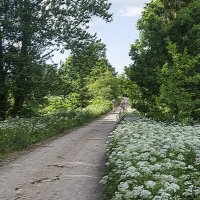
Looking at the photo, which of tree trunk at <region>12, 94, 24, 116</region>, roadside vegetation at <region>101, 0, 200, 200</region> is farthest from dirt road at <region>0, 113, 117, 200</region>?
tree trunk at <region>12, 94, 24, 116</region>

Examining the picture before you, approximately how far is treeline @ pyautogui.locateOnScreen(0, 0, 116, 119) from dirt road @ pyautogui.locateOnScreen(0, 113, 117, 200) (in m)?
11.7

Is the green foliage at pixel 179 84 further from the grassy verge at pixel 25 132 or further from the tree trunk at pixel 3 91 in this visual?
the tree trunk at pixel 3 91

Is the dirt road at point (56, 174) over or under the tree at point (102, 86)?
under

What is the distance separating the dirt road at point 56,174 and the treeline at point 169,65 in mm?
5873

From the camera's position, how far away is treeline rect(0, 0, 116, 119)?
92.4 feet

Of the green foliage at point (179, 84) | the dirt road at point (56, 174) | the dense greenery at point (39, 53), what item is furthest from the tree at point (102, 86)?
the dirt road at point (56, 174)

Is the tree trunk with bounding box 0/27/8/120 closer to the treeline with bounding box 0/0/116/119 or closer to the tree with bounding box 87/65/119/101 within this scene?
the treeline with bounding box 0/0/116/119

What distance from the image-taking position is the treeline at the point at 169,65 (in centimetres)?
2103

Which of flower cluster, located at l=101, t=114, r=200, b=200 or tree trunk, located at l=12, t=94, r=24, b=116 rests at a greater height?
tree trunk, located at l=12, t=94, r=24, b=116

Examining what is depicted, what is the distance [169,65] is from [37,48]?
37.7 feet

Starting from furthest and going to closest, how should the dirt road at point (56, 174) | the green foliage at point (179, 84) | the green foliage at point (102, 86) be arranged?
the green foliage at point (102, 86) → the green foliage at point (179, 84) → the dirt road at point (56, 174)

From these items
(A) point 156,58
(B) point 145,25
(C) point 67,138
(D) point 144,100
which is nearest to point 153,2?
(B) point 145,25

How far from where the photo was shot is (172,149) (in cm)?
1074

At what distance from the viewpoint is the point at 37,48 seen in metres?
29.4
